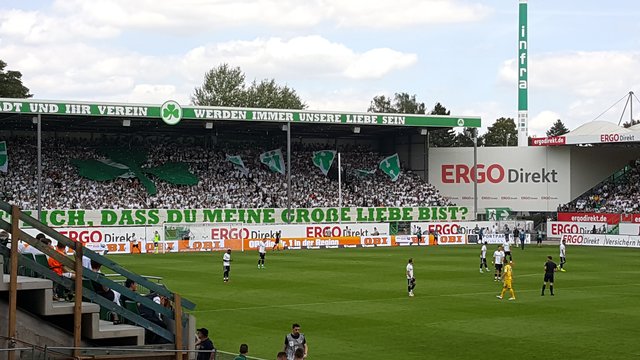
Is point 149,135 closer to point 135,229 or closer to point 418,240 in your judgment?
point 135,229

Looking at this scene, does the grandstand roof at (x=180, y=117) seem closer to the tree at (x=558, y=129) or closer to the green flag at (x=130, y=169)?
the green flag at (x=130, y=169)

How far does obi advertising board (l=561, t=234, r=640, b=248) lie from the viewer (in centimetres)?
7069

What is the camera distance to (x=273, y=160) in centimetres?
8594

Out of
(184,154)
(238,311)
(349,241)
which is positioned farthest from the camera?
(184,154)

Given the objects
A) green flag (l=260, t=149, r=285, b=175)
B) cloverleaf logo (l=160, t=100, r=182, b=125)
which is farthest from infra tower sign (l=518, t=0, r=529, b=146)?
cloverleaf logo (l=160, t=100, r=182, b=125)

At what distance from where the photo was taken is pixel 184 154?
8394 centimetres

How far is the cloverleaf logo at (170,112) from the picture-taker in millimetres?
70562

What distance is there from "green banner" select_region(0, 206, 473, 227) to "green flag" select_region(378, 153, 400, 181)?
7.47 metres

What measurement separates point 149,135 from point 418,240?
2559 centimetres

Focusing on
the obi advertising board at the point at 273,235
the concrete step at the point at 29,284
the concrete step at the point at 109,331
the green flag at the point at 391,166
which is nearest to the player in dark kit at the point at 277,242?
the obi advertising board at the point at 273,235

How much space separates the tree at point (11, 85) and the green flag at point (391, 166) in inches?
1856

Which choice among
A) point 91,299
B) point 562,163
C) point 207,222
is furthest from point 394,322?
point 562,163

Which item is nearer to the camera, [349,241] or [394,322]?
[394,322]

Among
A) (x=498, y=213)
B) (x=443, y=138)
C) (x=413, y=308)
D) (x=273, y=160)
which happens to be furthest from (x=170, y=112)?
(x=443, y=138)
